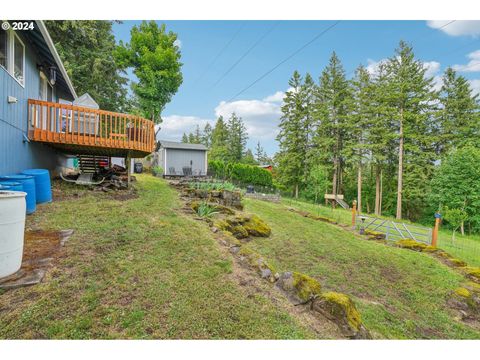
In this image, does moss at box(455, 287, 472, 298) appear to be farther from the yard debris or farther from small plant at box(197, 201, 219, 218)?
the yard debris

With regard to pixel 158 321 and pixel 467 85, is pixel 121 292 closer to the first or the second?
pixel 158 321

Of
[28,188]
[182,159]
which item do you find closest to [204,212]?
[28,188]

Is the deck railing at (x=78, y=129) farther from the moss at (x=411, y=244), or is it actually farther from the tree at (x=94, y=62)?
the moss at (x=411, y=244)

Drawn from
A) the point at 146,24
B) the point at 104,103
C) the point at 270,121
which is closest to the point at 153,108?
the point at 104,103

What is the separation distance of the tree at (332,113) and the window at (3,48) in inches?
813

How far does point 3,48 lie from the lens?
447 cm

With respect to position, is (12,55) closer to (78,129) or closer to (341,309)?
(78,129)

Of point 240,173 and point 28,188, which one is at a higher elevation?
point 240,173

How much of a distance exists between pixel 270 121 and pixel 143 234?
24.8m

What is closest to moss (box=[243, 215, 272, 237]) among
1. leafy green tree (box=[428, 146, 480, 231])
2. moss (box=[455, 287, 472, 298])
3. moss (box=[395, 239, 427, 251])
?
moss (box=[455, 287, 472, 298])

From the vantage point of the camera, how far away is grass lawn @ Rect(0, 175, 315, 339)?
176 cm

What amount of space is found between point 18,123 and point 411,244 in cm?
1135

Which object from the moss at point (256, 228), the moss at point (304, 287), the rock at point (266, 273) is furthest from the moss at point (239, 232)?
the moss at point (304, 287)

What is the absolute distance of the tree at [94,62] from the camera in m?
12.3
